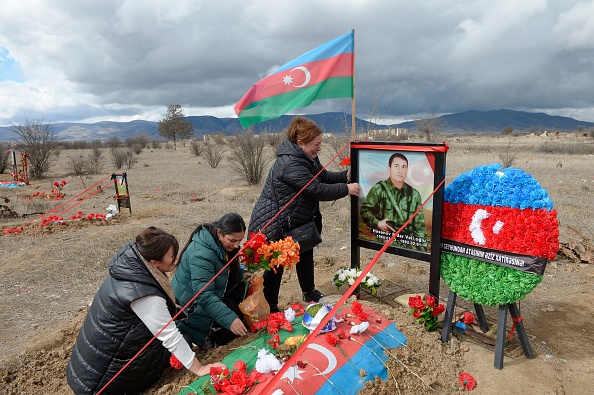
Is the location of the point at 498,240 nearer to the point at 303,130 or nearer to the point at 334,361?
the point at 334,361

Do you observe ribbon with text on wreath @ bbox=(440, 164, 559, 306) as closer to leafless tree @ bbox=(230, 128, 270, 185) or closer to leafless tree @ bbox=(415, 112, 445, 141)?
leafless tree @ bbox=(230, 128, 270, 185)

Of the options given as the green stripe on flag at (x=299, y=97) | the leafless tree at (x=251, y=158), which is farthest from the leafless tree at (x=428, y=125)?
the green stripe on flag at (x=299, y=97)

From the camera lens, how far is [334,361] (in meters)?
2.69

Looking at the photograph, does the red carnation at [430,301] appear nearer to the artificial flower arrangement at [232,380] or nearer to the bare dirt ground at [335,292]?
the bare dirt ground at [335,292]

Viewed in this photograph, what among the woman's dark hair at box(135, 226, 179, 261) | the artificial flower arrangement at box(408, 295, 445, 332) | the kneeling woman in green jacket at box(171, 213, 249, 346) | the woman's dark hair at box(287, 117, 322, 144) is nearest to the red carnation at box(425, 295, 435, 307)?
the artificial flower arrangement at box(408, 295, 445, 332)

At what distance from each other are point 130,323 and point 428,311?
227cm

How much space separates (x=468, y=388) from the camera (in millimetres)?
2744

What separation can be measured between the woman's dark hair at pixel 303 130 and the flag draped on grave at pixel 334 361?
1.54m

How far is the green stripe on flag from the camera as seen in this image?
12.8ft

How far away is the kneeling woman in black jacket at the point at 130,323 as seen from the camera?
8.02ft

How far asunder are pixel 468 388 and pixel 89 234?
701 cm

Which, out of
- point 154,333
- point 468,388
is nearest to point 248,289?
point 154,333

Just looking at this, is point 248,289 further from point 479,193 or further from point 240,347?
point 479,193

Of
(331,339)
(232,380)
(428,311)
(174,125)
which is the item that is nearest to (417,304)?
(428,311)
